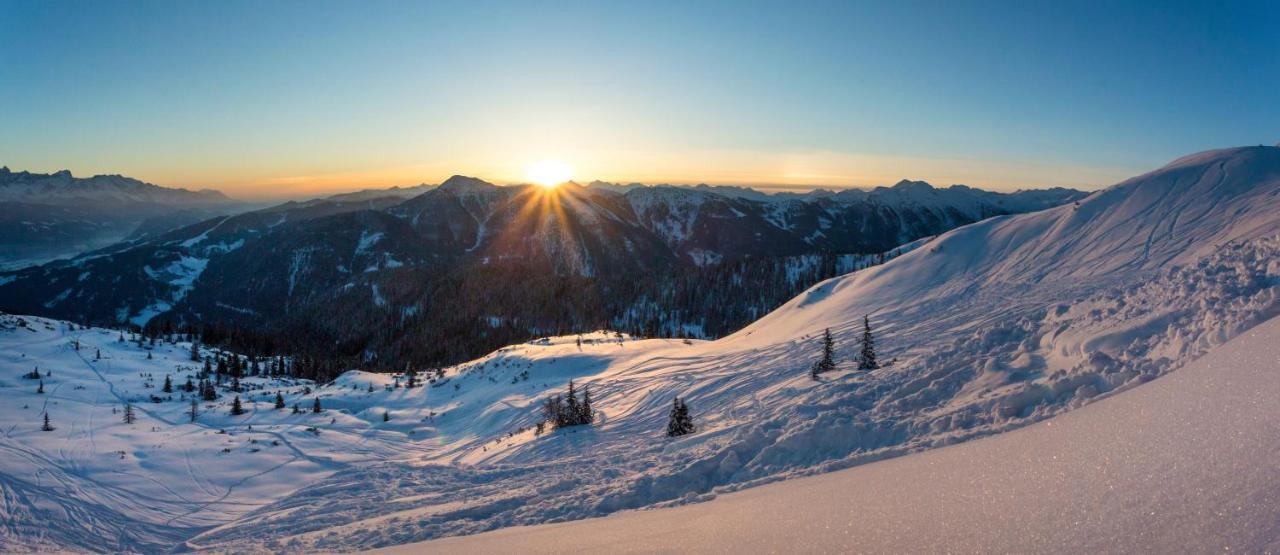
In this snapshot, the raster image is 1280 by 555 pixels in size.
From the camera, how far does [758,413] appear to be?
526 inches

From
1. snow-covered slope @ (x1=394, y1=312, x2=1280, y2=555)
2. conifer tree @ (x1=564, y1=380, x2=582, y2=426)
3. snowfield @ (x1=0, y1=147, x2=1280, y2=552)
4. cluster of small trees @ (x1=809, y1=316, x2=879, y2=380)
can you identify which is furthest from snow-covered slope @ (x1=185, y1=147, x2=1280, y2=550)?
snow-covered slope @ (x1=394, y1=312, x2=1280, y2=555)

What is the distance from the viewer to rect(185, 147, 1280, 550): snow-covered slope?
8836mm

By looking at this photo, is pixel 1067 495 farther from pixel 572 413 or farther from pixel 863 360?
pixel 572 413

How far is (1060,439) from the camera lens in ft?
18.4

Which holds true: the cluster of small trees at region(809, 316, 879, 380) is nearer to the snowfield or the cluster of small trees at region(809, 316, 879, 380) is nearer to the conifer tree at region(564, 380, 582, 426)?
the snowfield

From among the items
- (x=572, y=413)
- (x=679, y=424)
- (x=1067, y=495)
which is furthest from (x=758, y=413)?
(x=1067, y=495)

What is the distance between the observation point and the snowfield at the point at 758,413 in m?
8.69

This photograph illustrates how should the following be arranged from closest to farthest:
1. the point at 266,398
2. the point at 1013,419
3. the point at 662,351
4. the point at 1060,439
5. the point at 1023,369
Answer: the point at 1060,439 → the point at 1013,419 → the point at 1023,369 → the point at 662,351 → the point at 266,398

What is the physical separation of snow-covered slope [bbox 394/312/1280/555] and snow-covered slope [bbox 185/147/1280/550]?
1.97m

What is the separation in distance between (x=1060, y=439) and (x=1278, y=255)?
11679 mm

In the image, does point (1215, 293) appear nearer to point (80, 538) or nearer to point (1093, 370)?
point (1093, 370)

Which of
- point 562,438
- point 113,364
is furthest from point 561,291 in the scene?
point 562,438

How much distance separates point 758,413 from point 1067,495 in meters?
9.32

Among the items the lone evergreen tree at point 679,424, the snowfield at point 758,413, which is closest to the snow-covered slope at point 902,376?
the snowfield at point 758,413
